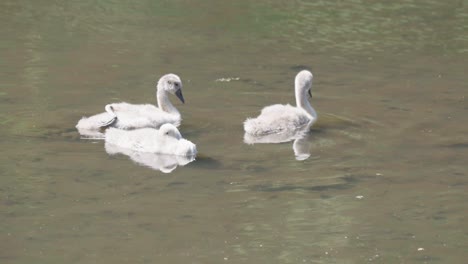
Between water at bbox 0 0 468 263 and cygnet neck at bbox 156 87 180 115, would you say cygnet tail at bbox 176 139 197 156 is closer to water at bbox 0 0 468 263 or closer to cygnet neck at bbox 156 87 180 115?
water at bbox 0 0 468 263

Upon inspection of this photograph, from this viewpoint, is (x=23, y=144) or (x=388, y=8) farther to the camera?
(x=388, y=8)

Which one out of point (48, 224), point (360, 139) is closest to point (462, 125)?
point (360, 139)

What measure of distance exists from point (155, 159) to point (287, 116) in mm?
1606

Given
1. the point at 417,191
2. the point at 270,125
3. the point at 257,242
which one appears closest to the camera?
the point at 257,242

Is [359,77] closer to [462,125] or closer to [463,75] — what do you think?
[463,75]

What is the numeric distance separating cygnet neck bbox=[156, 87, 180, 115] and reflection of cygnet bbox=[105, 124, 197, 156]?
946mm

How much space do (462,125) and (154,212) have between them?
12.4 ft

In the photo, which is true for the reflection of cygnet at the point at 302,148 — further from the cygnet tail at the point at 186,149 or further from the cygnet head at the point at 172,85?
the cygnet head at the point at 172,85

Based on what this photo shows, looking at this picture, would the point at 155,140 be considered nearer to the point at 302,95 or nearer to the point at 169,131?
the point at 169,131

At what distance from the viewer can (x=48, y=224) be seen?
7.15 metres

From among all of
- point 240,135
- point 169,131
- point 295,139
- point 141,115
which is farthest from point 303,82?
point 169,131

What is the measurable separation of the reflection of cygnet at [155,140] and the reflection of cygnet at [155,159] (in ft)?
0.12

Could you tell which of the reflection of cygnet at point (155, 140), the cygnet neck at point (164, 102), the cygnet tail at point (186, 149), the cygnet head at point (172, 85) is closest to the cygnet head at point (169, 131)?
the reflection of cygnet at point (155, 140)

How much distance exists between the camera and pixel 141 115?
10.0 m
